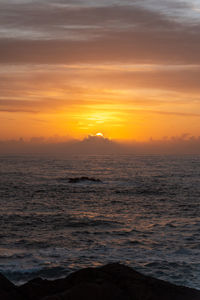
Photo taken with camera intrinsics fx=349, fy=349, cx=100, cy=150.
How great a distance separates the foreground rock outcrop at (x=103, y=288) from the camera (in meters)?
9.16

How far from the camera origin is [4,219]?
2750cm

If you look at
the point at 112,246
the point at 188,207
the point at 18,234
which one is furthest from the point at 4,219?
the point at 188,207

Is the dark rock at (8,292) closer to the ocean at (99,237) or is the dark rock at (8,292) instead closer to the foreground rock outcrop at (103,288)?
the foreground rock outcrop at (103,288)

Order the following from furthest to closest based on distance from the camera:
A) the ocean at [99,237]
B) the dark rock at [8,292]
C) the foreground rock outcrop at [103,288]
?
the ocean at [99,237], the dark rock at [8,292], the foreground rock outcrop at [103,288]

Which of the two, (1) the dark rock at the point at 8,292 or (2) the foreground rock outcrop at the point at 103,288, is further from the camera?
(1) the dark rock at the point at 8,292

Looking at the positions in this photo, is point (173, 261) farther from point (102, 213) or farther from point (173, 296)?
point (102, 213)

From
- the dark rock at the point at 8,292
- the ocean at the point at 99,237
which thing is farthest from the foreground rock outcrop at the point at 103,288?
the ocean at the point at 99,237

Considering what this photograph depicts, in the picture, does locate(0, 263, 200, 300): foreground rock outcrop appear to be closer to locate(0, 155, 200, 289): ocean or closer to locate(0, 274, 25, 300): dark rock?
locate(0, 274, 25, 300): dark rock

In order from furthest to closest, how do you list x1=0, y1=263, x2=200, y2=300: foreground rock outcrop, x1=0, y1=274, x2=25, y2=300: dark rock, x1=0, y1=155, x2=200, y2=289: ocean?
x1=0, y1=155, x2=200, y2=289: ocean, x1=0, y1=274, x2=25, y2=300: dark rock, x1=0, y1=263, x2=200, y2=300: foreground rock outcrop

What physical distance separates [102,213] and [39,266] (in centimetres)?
1630

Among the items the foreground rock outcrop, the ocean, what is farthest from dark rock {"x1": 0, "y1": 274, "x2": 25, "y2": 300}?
the ocean

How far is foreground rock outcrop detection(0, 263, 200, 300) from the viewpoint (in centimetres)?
916

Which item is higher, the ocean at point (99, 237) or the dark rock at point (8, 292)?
the dark rock at point (8, 292)

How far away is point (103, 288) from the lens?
9281 millimetres
